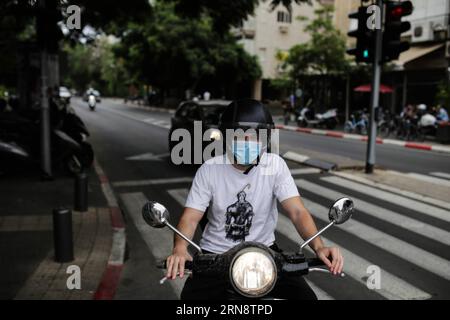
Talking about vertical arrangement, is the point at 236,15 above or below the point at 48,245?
above

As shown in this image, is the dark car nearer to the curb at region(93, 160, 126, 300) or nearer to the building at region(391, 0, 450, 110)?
the curb at region(93, 160, 126, 300)

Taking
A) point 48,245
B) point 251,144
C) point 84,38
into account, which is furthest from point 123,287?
point 84,38

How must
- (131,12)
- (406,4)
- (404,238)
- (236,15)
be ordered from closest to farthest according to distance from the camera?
(404,238) < (406,4) < (236,15) < (131,12)

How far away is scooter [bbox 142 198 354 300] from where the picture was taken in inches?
86.8

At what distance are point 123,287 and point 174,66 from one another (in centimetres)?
3800

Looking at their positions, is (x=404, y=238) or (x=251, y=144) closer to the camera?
(x=251, y=144)

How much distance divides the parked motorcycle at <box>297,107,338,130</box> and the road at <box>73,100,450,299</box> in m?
12.4

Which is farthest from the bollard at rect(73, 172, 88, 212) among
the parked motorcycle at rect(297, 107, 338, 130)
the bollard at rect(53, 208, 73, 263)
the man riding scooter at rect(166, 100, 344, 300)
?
the parked motorcycle at rect(297, 107, 338, 130)

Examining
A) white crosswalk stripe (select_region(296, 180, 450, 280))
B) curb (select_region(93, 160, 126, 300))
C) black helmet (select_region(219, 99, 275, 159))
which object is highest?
black helmet (select_region(219, 99, 275, 159))

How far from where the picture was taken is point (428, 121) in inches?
780

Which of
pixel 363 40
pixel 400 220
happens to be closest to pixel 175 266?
pixel 400 220

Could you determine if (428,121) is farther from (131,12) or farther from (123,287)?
(123,287)

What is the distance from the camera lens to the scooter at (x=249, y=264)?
221 cm

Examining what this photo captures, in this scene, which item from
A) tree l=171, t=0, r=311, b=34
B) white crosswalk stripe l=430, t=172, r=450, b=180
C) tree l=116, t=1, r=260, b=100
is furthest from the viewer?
tree l=116, t=1, r=260, b=100
